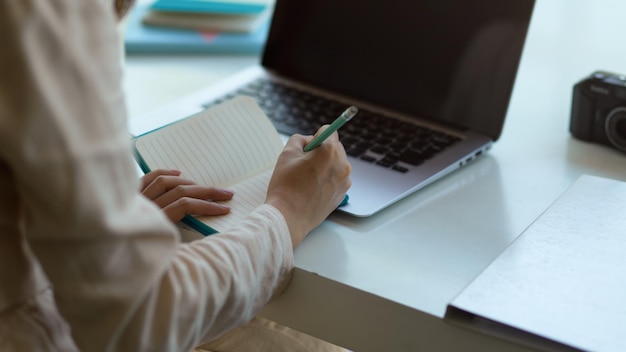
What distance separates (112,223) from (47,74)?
0.34ft

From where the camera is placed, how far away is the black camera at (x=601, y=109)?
3.23 feet

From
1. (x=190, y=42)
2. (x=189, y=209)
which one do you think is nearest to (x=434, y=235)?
(x=189, y=209)

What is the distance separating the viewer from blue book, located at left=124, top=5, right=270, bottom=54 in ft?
4.49

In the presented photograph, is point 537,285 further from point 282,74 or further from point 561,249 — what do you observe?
point 282,74

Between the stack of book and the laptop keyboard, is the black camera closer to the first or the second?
the laptop keyboard

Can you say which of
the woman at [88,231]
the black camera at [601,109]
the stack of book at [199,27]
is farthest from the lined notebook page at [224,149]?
the stack of book at [199,27]

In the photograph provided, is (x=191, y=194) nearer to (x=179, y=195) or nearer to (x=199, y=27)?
(x=179, y=195)

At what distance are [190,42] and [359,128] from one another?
0.46 metres

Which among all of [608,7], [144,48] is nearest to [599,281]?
[608,7]

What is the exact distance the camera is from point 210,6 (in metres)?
1.43

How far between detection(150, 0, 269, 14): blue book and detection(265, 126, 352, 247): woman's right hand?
2.24 ft

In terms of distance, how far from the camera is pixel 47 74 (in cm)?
52

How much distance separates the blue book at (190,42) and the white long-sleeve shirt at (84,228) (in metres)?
0.74

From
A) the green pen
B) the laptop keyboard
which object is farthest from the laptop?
the green pen
